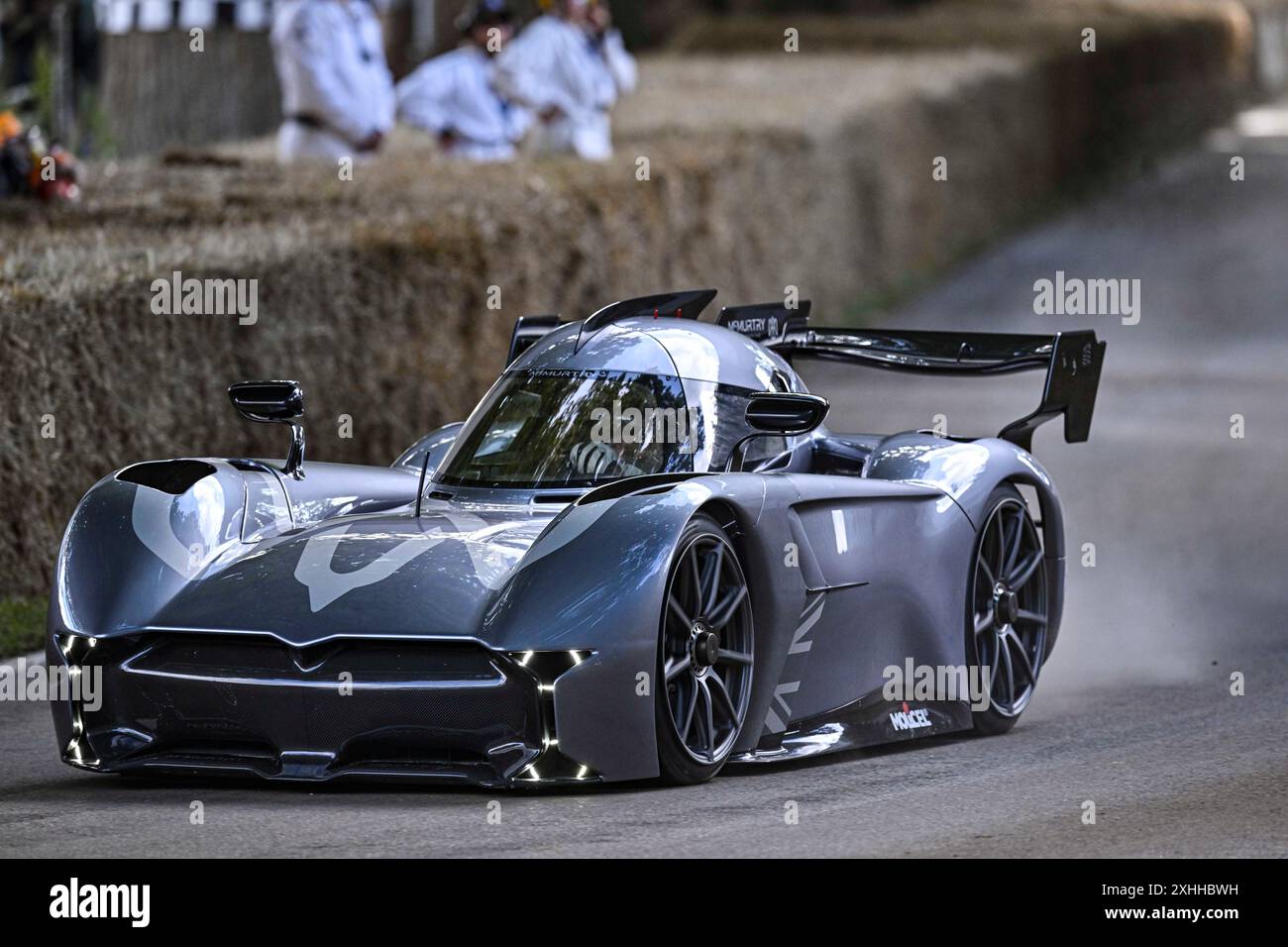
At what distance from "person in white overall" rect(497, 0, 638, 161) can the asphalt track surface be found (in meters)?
3.07

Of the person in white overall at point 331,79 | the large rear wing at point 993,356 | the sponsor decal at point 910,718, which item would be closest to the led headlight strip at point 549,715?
the sponsor decal at point 910,718

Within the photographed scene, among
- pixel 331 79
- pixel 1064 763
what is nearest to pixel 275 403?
pixel 1064 763

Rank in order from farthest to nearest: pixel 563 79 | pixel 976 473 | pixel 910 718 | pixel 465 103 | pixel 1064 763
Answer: pixel 563 79 < pixel 465 103 < pixel 976 473 < pixel 910 718 < pixel 1064 763

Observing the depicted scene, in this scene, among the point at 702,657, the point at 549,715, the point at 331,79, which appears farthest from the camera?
the point at 331,79

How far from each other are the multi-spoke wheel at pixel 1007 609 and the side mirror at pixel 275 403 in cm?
240

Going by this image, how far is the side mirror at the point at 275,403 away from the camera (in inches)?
320

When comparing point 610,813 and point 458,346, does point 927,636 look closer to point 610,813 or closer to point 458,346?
point 610,813

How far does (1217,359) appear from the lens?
21.4 metres

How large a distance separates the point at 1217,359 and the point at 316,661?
15942 millimetres

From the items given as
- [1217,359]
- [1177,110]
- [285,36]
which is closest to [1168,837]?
[285,36]

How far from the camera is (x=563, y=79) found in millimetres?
20594

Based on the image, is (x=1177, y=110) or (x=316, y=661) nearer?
(x=316, y=661)

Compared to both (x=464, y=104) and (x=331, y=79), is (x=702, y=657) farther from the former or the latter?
(x=464, y=104)

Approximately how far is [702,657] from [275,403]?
199 centimetres
